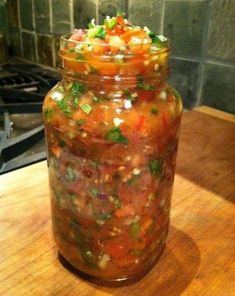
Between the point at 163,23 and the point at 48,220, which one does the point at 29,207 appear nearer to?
the point at 48,220

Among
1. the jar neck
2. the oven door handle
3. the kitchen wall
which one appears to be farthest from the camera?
the kitchen wall

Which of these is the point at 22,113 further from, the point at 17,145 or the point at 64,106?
the point at 64,106

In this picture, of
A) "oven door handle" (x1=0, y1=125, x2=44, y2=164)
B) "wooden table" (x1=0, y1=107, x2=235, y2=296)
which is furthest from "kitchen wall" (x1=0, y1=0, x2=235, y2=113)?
"oven door handle" (x1=0, y1=125, x2=44, y2=164)

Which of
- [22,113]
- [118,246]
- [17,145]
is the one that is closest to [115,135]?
[118,246]

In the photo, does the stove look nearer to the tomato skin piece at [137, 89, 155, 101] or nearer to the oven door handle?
the oven door handle

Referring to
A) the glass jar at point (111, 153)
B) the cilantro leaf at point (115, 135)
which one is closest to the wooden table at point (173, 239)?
the glass jar at point (111, 153)

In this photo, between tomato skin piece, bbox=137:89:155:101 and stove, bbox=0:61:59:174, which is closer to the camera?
tomato skin piece, bbox=137:89:155:101

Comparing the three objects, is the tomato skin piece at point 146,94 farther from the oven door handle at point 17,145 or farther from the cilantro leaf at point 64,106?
the oven door handle at point 17,145
